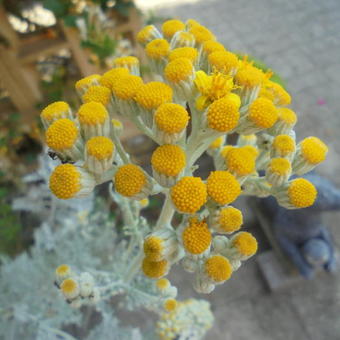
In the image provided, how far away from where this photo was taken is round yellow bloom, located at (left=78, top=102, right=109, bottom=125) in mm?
632

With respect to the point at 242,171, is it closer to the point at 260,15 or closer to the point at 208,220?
the point at 208,220

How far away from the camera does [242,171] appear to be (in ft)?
2.15

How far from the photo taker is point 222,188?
2.01 ft

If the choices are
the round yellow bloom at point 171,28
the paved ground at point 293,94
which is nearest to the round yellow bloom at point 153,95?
the round yellow bloom at point 171,28

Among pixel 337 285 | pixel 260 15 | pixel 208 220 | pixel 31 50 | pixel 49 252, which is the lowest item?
pixel 337 285

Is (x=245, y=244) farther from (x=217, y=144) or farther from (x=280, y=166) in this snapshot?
(x=217, y=144)

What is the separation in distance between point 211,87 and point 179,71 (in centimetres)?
7

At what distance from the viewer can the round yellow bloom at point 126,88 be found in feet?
2.15

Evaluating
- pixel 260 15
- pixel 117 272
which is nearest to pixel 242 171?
pixel 117 272

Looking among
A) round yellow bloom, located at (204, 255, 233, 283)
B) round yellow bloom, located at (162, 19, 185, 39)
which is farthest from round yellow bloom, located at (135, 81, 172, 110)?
round yellow bloom, located at (204, 255, 233, 283)

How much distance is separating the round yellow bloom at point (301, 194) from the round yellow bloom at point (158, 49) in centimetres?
40

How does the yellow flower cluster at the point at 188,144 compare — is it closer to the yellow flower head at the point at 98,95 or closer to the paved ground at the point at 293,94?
the yellow flower head at the point at 98,95

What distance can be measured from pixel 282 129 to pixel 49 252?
1285 mm

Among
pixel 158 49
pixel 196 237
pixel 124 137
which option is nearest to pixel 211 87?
pixel 158 49
